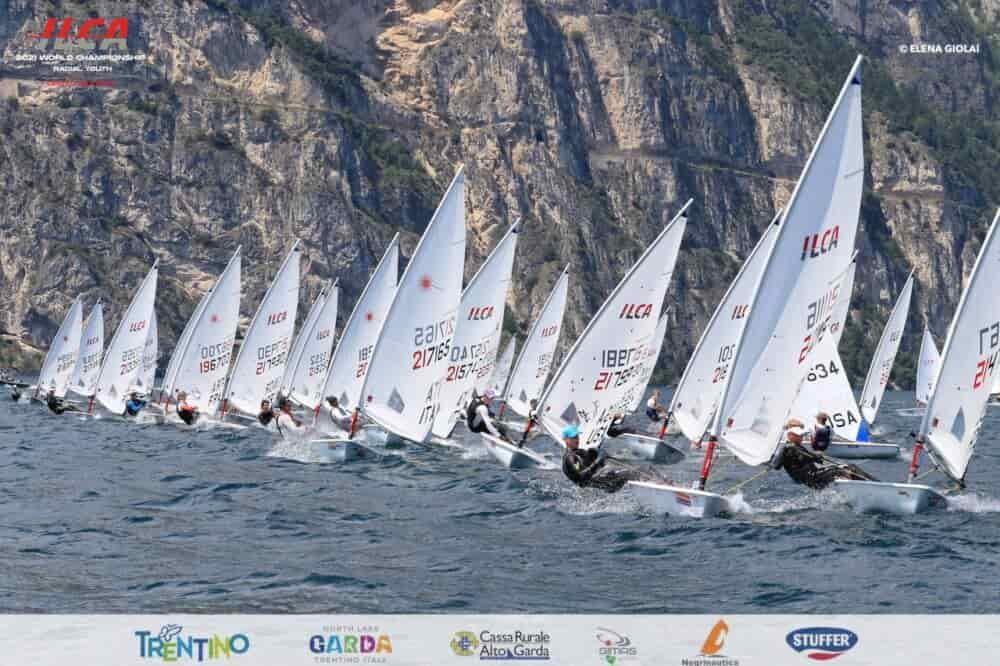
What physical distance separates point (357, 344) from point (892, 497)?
20192 millimetres

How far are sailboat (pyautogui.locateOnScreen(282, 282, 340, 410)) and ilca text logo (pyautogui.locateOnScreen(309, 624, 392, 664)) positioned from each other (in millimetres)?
34295

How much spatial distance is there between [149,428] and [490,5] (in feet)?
389

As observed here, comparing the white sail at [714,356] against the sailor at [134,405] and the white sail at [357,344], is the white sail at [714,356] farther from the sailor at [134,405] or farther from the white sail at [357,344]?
the sailor at [134,405]

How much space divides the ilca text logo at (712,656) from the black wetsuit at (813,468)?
10851 millimetres

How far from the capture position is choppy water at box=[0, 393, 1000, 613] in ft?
47.4

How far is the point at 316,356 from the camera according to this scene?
156 ft

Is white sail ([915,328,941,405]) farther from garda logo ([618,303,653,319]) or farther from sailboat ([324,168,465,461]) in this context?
garda logo ([618,303,653,319])

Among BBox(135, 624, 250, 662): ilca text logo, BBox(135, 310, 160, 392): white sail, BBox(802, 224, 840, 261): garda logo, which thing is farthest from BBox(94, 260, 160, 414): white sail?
BBox(135, 624, 250, 662): ilca text logo

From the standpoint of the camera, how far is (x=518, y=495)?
24.2 m

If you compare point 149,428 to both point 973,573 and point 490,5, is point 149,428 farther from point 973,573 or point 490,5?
point 490,5

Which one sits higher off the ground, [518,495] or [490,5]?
[490,5]

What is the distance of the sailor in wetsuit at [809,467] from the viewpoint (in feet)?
71.8

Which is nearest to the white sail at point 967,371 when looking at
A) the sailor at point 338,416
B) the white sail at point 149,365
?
the sailor at point 338,416

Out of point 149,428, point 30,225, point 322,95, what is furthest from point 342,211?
point 149,428
